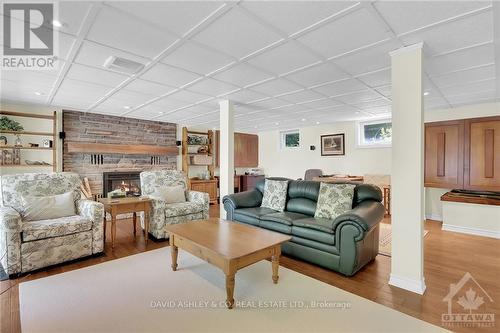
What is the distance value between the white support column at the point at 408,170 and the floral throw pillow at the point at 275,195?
5.66 feet

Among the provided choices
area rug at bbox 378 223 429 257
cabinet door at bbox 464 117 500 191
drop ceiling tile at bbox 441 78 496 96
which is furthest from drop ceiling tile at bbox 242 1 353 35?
cabinet door at bbox 464 117 500 191

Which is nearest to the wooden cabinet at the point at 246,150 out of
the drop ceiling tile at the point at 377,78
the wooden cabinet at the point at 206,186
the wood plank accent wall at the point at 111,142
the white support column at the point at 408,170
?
the wooden cabinet at the point at 206,186

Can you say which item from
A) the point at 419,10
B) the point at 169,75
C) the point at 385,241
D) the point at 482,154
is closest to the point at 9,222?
the point at 169,75

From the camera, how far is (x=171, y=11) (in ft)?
6.01

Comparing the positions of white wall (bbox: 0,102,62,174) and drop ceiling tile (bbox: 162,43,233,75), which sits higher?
drop ceiling tile (bbox: 162,43,233,75)

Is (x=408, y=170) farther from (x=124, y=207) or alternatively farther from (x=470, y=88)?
(x=124, y=207)

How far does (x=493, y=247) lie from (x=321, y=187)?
2.65 m

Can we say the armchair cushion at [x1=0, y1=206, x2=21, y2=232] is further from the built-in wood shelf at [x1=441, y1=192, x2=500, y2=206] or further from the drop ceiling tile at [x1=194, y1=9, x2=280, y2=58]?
the built-in wood shelf at [x1=441, y1=192, x2=500, y2=206]

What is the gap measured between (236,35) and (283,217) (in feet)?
7.50

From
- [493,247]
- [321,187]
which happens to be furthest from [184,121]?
[493,247]

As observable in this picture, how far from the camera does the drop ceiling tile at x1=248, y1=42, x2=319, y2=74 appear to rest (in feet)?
8.03

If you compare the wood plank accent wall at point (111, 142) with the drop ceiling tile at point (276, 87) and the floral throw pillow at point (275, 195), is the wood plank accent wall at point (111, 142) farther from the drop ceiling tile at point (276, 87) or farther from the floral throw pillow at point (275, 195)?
the drop ceiling tile at point (276, 87)

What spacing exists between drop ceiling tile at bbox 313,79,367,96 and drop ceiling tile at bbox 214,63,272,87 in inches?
37.7

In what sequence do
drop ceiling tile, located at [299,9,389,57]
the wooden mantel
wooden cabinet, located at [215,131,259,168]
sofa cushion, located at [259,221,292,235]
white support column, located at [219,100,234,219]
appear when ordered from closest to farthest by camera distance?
drop ceiling tile, located at [299,9,389,57]
sofa cushion, located at [259,221,292,235]
white support column, located at [219,100,234,219]
the wooden mantel
wooden cabinet, located at [215,131,259,168]
